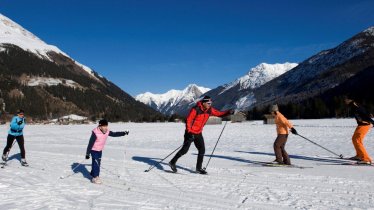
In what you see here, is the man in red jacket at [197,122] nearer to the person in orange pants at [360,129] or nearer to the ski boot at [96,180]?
the ski boot at [96,180]

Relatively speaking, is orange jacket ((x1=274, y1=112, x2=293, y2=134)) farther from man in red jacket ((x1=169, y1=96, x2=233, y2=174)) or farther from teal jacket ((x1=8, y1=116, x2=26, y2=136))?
teal jacket ((x1=8, y1=116, x2=26, y2=136))

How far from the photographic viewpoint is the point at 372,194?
8070 millimetres

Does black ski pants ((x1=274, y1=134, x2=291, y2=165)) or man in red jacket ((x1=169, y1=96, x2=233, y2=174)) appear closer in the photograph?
man in red jacket ((x1=169, y1=96, x2=233, y2=174))

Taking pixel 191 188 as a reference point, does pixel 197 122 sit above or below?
above

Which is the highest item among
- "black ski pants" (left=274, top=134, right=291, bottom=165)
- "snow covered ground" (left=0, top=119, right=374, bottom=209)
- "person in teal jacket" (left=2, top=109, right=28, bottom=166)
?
"person in teal jacket" (left=2, top=109, right=28, bottom=166)

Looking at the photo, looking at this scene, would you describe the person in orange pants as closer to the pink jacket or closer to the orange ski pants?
the orange ski pants

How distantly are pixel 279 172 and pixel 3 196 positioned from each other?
717 centimetres

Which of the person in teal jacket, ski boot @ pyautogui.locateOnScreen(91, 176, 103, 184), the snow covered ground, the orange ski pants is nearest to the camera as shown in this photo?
the snow covered ground

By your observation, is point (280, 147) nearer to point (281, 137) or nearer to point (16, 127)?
point (281, 137)

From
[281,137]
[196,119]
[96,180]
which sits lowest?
[96,180]

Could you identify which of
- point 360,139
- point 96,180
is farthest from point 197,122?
point 360,139

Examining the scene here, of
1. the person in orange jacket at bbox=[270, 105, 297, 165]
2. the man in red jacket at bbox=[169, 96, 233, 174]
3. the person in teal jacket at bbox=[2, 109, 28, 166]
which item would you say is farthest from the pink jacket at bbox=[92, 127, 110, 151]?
the person in orange jacket at bbox=[270, 105, 297, 165]

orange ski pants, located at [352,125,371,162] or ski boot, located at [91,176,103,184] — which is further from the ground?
orange ski pants, located at [352,125,371,162]

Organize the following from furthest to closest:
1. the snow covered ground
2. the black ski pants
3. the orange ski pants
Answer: the orange ski pants
the black ski pants
the snow covered ground
